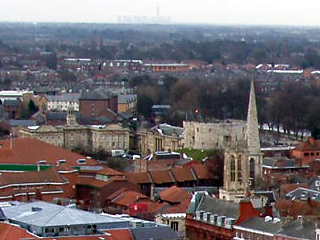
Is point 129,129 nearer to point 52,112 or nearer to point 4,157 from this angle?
point 52,112

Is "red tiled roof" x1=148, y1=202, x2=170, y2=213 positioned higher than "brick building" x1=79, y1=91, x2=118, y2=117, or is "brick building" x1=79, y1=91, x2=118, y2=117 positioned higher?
"red tiled roof" x1=148, y1=202, x2=170, y2=213

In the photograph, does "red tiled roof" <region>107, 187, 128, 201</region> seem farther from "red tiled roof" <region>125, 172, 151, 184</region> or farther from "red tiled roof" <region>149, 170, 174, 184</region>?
"red tiled roof" <region>149, 170, 174, 184</region>

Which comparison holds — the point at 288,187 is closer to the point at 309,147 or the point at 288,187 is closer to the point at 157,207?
the point at 157,207

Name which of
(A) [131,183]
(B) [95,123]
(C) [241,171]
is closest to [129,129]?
(B) [95,123]

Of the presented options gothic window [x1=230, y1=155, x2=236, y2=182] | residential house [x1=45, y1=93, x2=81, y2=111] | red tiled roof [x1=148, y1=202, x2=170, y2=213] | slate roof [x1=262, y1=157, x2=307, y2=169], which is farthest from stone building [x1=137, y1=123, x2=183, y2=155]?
red tiled roof [x1=148, y1=202, x2=170, y2=213]

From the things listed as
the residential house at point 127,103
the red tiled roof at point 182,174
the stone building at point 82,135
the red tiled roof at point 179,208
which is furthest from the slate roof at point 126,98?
the red tiled roof at point 179,208

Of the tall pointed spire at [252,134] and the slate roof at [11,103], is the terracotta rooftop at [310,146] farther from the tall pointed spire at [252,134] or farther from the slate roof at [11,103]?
the slate roof at [11,103]
